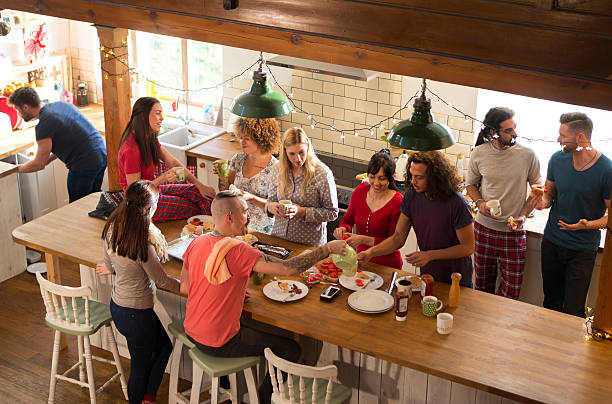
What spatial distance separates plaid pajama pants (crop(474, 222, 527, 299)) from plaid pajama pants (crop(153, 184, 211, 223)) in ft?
6.51

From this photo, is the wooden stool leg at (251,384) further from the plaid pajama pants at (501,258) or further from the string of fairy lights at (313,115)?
the plaid pajama pants at (501,258)

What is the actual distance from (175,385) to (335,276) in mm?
1185

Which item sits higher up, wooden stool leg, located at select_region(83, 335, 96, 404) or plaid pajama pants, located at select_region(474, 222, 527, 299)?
plaid pajama pants, located at select_region(474, 222, 527, 299)

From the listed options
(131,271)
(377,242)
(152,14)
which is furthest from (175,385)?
(152,14)

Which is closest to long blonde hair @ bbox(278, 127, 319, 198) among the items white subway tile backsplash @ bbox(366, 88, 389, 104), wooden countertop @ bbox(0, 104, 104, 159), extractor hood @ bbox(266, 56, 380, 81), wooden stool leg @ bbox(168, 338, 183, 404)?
extractor hood @ bbox(266, 56, 380, 81)

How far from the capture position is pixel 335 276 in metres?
4.49

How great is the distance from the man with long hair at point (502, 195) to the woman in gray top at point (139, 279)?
225cm

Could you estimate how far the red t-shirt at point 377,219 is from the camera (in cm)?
477

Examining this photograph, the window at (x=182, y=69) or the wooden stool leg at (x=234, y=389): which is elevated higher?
the window at (x=182, y=69)

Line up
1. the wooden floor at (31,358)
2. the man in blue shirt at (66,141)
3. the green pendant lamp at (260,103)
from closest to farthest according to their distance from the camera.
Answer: the green pendant lamp at (260,103)
the wooden floor at (31,358)
the man in blue shirt at (66,141)

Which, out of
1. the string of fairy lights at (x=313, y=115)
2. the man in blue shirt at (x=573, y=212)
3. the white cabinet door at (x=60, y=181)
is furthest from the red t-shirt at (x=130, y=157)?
the man in blue shirt at (x=573, y=212)

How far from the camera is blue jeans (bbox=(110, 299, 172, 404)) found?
4.33 metres

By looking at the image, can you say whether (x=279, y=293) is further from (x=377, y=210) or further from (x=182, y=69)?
(x=182, y=69)

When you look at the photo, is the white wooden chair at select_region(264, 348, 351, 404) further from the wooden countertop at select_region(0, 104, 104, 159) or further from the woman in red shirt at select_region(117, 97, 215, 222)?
the wooden countertop at select_region(0, 104, 104, 159)
